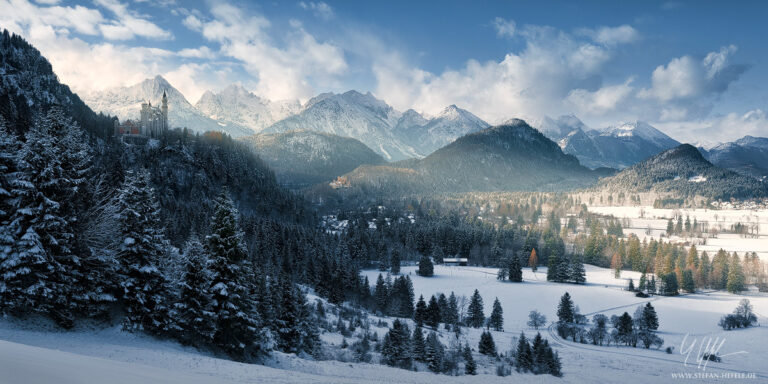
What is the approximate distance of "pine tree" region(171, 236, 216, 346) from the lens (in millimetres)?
23906

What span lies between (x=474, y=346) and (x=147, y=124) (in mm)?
161783

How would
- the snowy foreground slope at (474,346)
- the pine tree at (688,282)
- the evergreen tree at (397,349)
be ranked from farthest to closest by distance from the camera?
the pine tree at (688,282) < the evergreen tree at (397,349) < the snowy foreground slope at (474,346)

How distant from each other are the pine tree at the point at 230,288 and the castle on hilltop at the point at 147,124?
510 ft

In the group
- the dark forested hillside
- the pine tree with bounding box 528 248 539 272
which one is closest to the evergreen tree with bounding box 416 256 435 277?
the pine tree with bounding box 528 248 539 272

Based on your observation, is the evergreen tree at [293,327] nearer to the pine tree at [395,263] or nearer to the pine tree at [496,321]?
the pine tree at [496,321]

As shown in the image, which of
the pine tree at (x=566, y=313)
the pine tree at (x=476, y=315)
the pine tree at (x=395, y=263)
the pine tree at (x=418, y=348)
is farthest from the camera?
the pine tree at (x=395, y=263)

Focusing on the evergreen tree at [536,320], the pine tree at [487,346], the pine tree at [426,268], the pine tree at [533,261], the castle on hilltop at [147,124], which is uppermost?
the castle on hilltop at [147,124]

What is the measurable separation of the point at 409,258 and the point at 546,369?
9717cm

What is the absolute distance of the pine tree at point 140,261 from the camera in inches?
892

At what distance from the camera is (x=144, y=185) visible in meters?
23.7

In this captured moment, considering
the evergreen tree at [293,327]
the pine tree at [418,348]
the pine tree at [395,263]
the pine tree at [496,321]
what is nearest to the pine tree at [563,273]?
the pine tree at [395,263]

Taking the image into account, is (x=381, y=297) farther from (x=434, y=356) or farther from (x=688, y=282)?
(x=688, y=282)

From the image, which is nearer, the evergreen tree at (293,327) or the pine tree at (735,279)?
the evergreen tree at (293,327)
